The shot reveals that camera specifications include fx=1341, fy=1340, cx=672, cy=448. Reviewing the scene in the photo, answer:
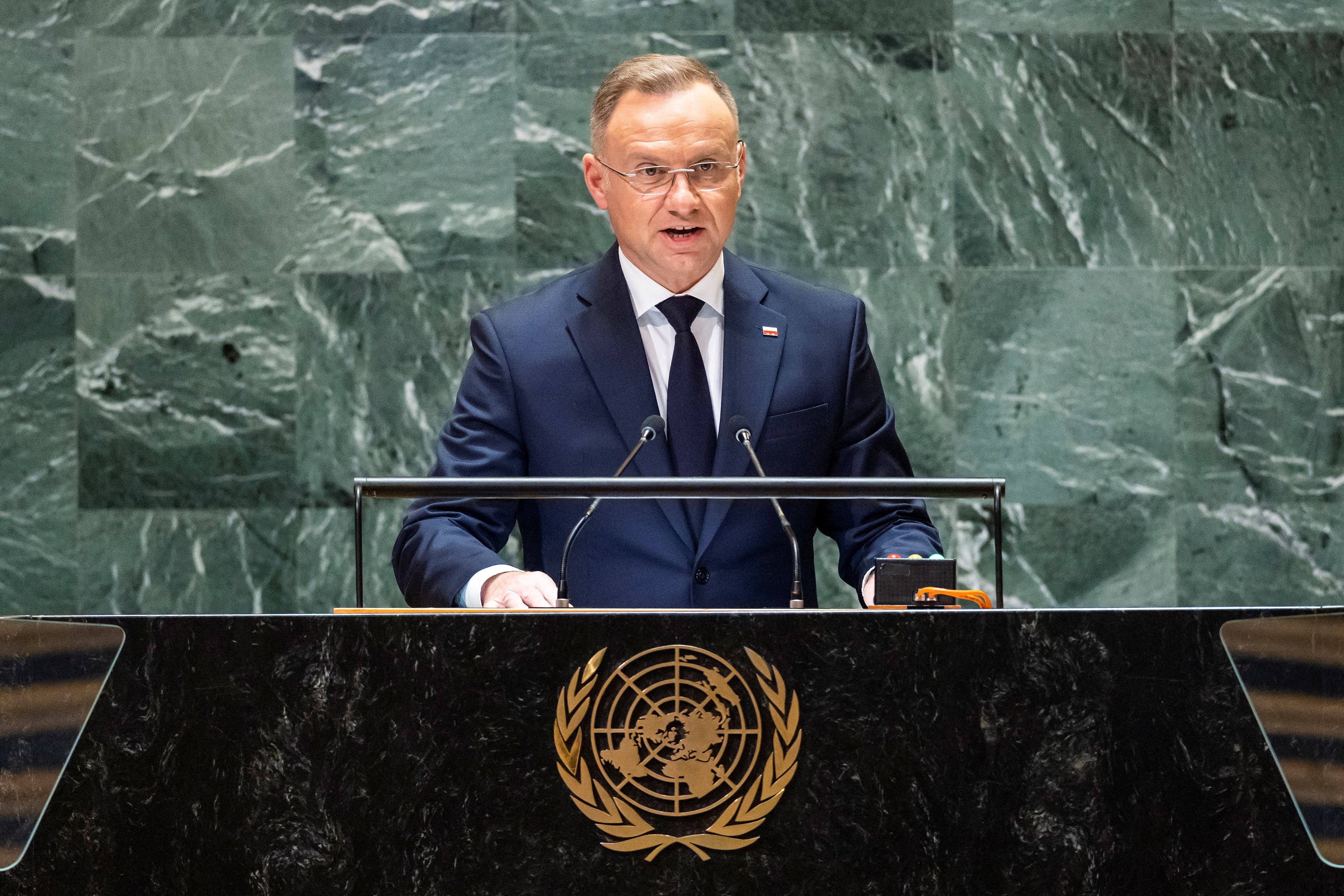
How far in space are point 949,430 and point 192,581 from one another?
2.62 meters

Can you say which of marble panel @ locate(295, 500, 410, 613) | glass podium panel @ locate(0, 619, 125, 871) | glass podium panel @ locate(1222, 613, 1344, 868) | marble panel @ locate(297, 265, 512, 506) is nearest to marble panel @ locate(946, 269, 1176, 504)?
marble panel @ locate(297, 265, 512, 506)

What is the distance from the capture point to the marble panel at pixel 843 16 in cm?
449

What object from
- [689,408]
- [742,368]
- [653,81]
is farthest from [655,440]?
[653,81]

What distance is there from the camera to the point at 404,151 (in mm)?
4527

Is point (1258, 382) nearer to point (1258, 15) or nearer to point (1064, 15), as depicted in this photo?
point (1258, 15)

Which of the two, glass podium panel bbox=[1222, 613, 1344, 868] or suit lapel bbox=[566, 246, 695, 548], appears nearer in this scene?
glass podium panel bbox=[1222, 613, 1344, 868]

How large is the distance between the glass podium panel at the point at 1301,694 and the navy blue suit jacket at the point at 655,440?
818mm

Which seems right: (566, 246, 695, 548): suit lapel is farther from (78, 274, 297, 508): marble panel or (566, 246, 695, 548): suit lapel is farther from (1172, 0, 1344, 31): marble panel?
(1172, 0, 1344, 31): marble panel

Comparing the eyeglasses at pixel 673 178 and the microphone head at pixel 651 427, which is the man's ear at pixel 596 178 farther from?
the microphone head at pixel 651 427

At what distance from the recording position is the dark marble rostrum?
164 cm

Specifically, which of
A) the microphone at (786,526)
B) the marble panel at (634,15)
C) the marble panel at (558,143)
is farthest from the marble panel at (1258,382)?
the microphone at (786,526)

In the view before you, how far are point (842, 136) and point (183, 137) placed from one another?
222 centimetres

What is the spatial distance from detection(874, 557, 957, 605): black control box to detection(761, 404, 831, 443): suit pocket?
836mm

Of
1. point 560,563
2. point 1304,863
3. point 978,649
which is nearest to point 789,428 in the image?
point 560,563
